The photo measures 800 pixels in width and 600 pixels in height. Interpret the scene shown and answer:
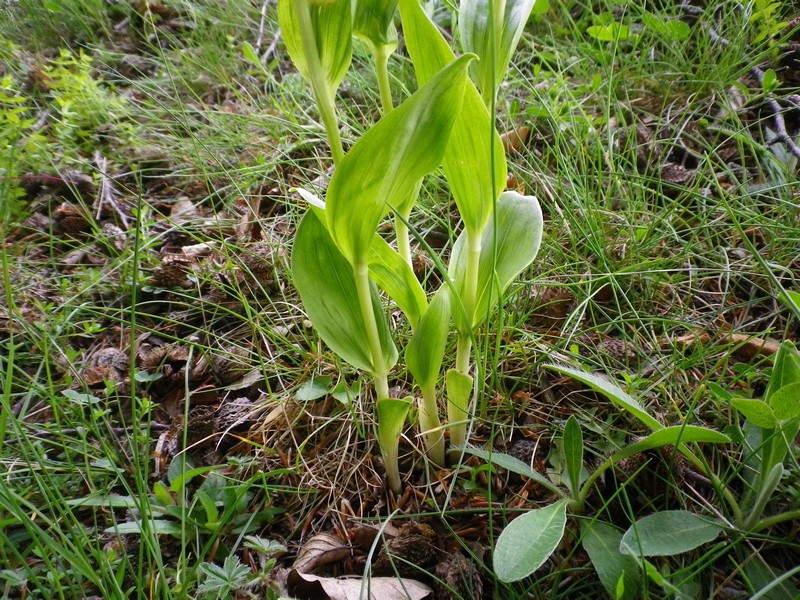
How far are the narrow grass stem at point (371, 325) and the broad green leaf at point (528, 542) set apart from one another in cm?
30

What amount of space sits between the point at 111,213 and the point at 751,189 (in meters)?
2.02

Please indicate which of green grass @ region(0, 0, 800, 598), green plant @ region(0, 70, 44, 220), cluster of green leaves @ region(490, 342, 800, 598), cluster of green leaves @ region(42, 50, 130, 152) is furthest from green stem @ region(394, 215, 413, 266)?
cluster of green leaves @ region(42, 50, 130, 152)

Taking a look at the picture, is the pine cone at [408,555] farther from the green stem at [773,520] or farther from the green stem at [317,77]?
the green stem at [317,77]

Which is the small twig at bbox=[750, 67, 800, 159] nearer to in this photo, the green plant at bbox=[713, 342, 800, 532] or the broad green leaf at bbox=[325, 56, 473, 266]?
the green plant at bbox=[713, 342, 800, 532]

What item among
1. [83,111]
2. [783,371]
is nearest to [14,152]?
[83,111]

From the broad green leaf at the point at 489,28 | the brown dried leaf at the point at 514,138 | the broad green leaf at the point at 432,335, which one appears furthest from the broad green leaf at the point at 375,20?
the brown dried leaf at the point at 514,138

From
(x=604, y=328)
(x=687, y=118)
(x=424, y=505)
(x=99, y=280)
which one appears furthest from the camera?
(x=687, y=118)

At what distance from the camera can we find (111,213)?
1.80 metres

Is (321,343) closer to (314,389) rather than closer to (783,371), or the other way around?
(314,389)

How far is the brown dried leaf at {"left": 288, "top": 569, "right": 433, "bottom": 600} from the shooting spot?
2.63ft

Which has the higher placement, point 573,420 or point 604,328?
point 573,420

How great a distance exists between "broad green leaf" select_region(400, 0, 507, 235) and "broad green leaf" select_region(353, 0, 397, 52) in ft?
0.07

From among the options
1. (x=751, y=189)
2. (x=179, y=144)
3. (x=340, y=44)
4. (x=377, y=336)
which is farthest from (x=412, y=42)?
(x=179, y=144)

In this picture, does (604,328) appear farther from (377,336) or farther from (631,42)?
(631,42)
